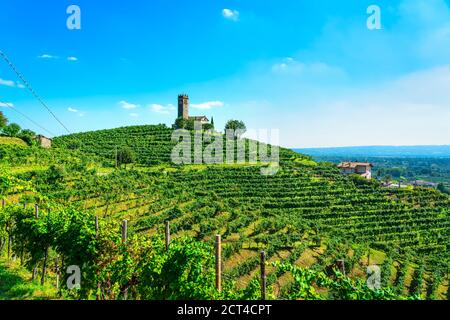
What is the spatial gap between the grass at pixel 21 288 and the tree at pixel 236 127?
62615mm

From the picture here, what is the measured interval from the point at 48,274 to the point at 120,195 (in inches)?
657

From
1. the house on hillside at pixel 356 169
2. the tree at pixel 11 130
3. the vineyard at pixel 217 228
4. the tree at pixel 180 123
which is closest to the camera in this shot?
the vineyard at pixel 217 228

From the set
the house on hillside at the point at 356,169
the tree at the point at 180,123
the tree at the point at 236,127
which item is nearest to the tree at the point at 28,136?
the tree at the point at 180,123

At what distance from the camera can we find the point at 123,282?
641 cm

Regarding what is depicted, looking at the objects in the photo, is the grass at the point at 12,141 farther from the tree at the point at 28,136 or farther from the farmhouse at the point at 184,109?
the farmhouse at the point at 184,109

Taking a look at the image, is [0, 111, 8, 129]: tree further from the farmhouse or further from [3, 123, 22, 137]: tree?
the farmhouse

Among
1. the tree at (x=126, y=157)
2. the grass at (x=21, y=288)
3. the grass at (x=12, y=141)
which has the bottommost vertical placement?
the grass at (x=21, y=288)

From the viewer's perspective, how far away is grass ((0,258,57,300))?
7.25 metres

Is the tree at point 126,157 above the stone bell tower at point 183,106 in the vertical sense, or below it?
below

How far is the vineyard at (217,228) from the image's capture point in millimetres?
6141

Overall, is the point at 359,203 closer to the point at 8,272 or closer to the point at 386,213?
the point at 386,213

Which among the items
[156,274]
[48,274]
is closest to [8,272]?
[48,274]

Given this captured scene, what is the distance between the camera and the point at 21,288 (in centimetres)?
762

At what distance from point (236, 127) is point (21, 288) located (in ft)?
216
